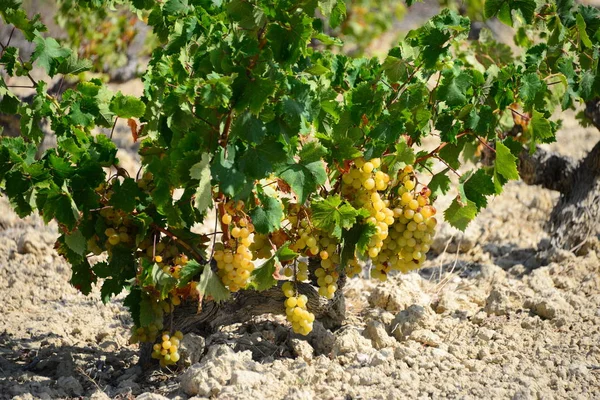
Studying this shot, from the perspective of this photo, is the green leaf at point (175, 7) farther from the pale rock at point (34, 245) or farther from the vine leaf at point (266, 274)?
the pale rock at point (34, 245)

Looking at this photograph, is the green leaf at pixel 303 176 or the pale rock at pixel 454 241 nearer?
the green leaf at pixel 303 176

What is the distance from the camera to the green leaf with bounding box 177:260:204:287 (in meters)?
2.57

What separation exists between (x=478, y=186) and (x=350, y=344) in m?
0.86

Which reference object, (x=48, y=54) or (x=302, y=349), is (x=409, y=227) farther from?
(x=48, y=54)

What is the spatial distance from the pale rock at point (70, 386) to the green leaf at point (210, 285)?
71 cm

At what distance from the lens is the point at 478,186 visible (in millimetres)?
2689

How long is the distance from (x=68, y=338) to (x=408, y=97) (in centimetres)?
197

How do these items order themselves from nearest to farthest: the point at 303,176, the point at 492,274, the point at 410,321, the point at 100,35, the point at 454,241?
the point at 303,176 < the point at 410,321 < the point at 492,274 < the point at 454,241 < the point at 100,35

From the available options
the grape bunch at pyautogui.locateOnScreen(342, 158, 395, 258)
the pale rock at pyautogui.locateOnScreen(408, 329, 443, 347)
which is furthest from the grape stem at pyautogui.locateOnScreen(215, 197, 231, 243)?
the pale rock at pyautogui.locateOnScreen(408, 329, 443, 347)

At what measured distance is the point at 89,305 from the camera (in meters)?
3.98

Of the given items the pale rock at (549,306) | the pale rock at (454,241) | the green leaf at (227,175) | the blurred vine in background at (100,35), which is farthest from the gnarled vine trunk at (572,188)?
the blurred vine in background at (100,35)

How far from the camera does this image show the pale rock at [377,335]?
316 centimetres

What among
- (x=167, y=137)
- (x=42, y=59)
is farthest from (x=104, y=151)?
(x=42, y=59)

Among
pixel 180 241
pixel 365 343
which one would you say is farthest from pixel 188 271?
pixel 365 343
